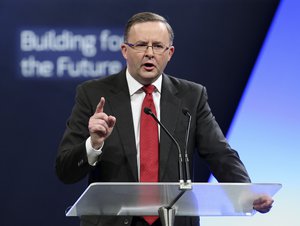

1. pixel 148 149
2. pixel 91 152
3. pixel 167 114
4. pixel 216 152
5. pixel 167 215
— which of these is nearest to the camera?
pixel 167 215

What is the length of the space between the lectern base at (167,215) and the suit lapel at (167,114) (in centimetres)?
50

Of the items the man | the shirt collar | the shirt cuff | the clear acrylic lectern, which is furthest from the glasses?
the clear acrylic lectern

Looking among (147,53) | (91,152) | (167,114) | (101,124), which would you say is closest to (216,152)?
(167,114)

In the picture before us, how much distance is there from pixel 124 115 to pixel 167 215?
78 centimetres

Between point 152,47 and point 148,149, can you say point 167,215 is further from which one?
point 152,47

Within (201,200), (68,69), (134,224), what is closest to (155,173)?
(134,224)

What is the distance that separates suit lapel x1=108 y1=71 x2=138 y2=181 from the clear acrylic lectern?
1.35 feet

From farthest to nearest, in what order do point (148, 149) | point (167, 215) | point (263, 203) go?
point (148, 149) → point (263, 203) → point (167, 215)

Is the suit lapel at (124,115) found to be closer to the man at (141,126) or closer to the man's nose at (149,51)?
the man at (141,126)

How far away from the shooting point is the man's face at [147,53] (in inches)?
134

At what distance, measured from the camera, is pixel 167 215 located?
8.79 ft

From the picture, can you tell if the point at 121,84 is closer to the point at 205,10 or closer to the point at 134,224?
the point at 134,224

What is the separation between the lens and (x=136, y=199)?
2686mm

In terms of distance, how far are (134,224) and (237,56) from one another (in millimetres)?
2315
